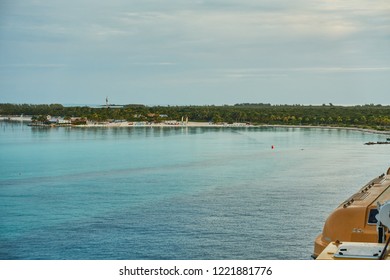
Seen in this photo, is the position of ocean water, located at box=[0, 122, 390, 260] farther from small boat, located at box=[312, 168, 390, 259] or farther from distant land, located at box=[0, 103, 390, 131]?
distant land, located at box=[0, 103, 390, 131]

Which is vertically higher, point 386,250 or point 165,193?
point 386,250

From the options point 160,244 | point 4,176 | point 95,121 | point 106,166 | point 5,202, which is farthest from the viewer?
point 95,121

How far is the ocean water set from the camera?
5625mm

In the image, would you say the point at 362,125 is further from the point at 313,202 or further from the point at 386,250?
the point at 386,250

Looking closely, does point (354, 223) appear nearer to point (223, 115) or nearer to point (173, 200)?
point (173, 200)

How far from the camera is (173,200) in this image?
27.3 feet

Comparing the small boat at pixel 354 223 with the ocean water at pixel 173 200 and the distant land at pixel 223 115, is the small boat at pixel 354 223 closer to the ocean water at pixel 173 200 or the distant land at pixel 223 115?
the ocean water at pixel 173 200

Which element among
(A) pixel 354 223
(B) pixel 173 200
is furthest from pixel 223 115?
(A) pixel 354 223

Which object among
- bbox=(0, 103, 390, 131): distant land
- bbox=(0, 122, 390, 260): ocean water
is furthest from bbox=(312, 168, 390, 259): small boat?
bbox=(0, 103, 390, 131): distant land

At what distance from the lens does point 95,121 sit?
34.1 meters

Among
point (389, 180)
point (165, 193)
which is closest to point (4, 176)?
point (165, 193)

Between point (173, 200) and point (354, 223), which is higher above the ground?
point (354, 223)

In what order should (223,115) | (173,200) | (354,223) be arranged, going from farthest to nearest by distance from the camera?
(223,115), (173,200), (354,223)

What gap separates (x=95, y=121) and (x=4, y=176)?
22808 millimetres
